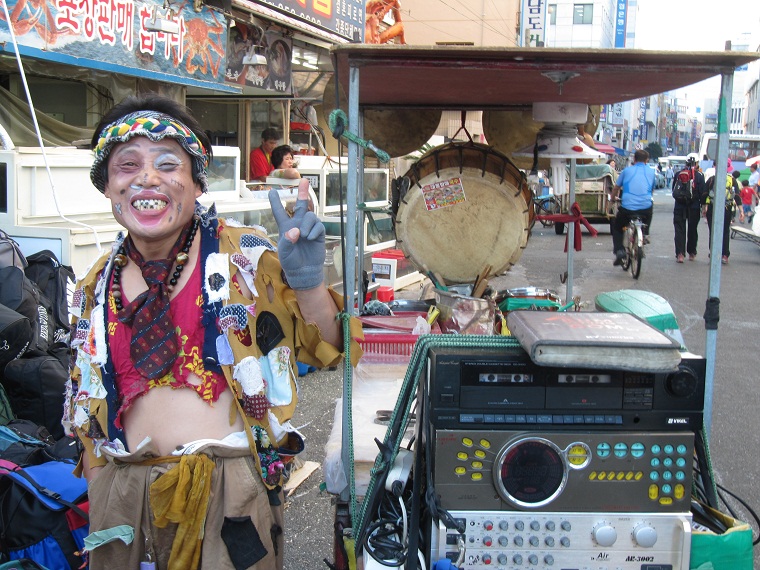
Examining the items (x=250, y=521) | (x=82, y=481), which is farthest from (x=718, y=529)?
(x=82, y=481)

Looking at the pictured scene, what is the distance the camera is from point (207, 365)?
1.88 metres

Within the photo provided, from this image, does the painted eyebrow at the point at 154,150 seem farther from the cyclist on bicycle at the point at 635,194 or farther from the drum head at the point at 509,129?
the cyclist on bicycle at the point at 635,194

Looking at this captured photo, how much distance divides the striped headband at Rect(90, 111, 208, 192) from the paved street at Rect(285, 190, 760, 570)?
6.43ft

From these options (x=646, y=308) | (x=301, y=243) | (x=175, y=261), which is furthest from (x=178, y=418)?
(x=646, y=308)

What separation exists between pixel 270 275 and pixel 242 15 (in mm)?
9224

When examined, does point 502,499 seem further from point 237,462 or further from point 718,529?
point 237,462

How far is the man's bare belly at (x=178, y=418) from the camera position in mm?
1866

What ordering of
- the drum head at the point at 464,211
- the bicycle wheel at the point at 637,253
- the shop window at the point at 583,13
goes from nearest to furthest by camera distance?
the drum head at the point at 464,211, the bicycle wheel at the point at 637,253, the shop window at the point at 583,13

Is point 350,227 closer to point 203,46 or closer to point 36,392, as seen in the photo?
point 36,392

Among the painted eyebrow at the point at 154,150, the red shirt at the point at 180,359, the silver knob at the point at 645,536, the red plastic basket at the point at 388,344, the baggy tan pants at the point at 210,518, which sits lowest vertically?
the baggy tan pants at the point at 210,518

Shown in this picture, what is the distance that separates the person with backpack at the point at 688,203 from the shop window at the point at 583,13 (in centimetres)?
4292

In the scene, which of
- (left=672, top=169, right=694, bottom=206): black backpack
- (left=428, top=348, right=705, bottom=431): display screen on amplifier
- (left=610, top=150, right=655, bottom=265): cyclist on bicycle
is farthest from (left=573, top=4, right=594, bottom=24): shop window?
(left=428, top=348, right=705, bottom=431): display screen on amplifier

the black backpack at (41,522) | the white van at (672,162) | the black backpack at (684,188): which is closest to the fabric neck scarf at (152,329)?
the black backpack at (41,522)

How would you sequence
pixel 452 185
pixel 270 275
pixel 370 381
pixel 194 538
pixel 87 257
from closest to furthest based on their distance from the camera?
pixel 194 538, pixel 270 275, pixel 370 381, pixel 452 185, pixel 87 257
